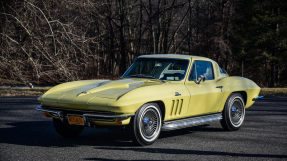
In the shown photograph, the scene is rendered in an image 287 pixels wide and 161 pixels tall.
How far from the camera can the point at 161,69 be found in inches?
261

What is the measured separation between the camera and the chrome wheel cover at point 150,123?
546cm

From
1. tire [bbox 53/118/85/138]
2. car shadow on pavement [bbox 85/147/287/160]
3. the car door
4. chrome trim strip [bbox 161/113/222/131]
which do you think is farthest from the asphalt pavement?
the car door

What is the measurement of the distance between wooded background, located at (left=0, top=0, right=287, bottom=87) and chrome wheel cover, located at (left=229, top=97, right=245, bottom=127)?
9.60 metres

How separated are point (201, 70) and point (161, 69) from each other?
90cm

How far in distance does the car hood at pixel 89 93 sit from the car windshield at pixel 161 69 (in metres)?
0.28

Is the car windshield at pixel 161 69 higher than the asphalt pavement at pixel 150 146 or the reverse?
higher

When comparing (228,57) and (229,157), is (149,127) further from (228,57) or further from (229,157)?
(228,57)

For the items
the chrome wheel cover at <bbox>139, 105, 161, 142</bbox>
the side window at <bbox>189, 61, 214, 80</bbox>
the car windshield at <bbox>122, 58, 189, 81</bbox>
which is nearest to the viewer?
the chrome wheel cover at <bbox>139, 105, 161, 142</bbox>

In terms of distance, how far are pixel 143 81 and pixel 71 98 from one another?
1.37 metres

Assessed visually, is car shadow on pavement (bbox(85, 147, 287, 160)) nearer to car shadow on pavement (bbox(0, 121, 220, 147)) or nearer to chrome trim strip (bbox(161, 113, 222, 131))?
car shadow on pavement (bbox(0, 121, 220, 147))

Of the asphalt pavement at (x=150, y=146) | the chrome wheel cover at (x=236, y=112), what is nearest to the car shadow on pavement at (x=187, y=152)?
the asphalt pavement at (x=150, y=146)

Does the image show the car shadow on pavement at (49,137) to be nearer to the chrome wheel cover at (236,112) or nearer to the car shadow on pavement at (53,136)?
the car shadow on pavement at (53,136)

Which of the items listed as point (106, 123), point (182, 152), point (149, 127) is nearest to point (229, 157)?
point (182, 152)

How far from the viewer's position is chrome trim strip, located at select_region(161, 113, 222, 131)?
19.3 feet
